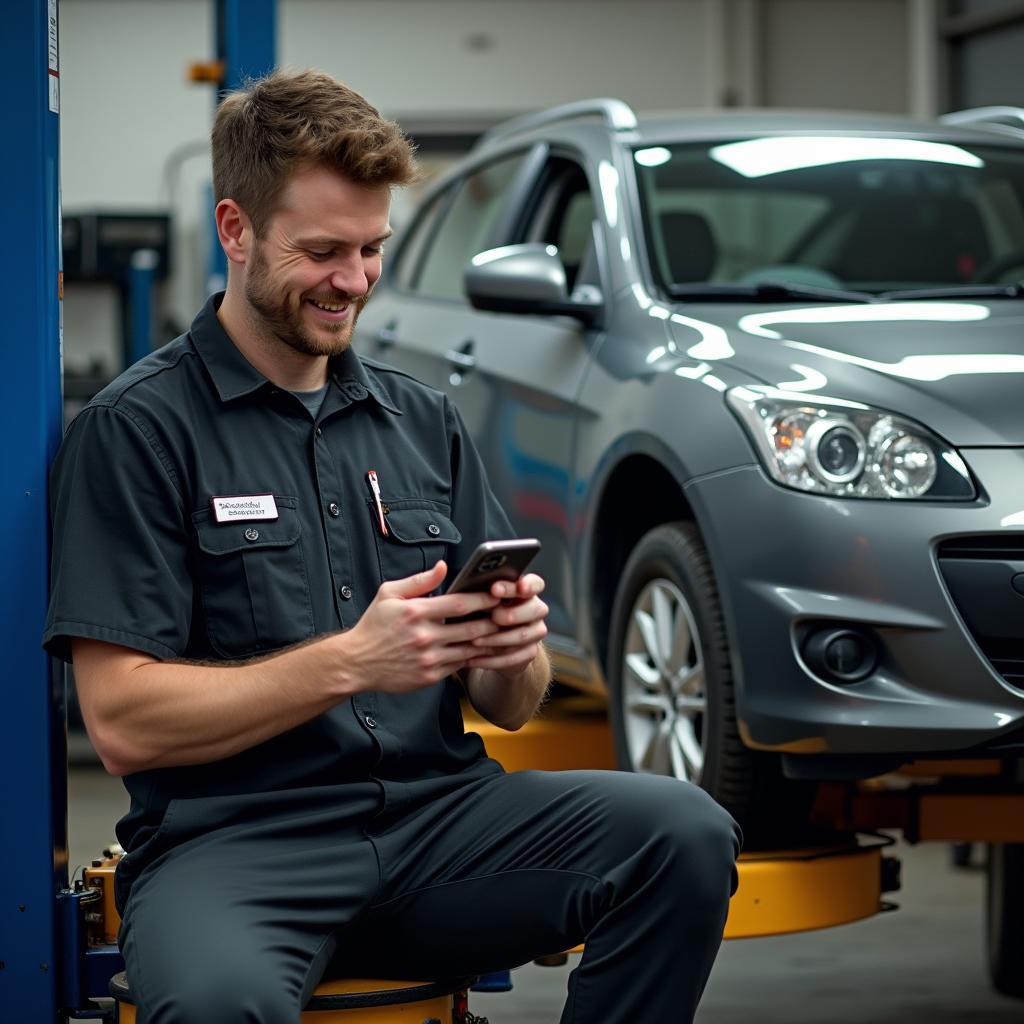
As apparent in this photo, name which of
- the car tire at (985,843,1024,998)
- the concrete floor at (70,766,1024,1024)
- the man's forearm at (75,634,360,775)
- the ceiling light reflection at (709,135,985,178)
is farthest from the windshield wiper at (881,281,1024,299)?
the man's forearm at (75,634,360,775)

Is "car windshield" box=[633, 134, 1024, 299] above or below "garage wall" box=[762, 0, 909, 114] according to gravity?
below

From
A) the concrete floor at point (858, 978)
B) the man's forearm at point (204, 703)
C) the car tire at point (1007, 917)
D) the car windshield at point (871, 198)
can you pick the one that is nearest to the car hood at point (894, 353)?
the car windshield at point (871, 198)

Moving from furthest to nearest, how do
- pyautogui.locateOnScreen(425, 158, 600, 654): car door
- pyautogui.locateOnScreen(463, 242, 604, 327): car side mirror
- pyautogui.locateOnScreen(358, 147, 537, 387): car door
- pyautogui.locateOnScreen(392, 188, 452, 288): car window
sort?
pyautogui.locateOnScreen(392, 188, 452, 288): car window < pyautogui.locateOnScreen(358, 147, 537, 387): car door < pyautogui.locateOnScreen(425, 158, 600, 654): car door < pyautogui.locateOnScreen(463, 242, 604, 327): car side mirror

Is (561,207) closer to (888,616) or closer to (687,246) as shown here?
(687,246)

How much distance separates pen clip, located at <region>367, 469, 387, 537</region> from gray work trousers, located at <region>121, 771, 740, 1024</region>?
1.15 feet

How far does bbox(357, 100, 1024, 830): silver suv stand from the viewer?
8.57 ft

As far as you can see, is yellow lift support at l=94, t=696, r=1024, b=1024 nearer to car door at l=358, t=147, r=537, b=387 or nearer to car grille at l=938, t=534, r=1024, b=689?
car grille at l=938, t=534, r=1024, b=689

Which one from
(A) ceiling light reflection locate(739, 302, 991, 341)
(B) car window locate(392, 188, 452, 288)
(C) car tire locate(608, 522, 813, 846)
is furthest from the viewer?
(B) car window locate(392, 188, 452, 288)

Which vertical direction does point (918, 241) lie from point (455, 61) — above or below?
below

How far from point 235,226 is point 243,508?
1.19ft

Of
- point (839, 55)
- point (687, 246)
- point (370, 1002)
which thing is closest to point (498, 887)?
point (370, 1002)

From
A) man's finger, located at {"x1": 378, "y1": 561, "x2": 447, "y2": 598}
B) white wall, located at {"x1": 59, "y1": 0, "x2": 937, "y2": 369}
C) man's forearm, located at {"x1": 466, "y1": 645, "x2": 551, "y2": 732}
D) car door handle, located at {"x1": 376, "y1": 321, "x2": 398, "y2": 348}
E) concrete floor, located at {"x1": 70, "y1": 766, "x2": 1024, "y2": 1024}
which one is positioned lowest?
concrete floor, located at {"x1": 70, "y1": 766, "x2": 1024, "y2": 1024}

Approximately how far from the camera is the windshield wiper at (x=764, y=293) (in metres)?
3.27

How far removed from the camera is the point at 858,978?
400 centimetres
